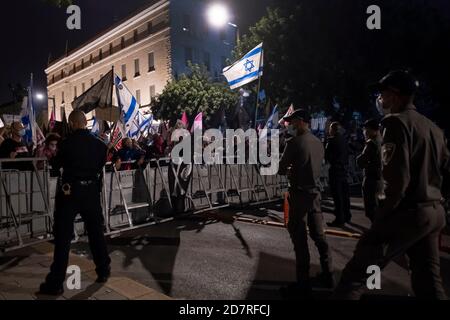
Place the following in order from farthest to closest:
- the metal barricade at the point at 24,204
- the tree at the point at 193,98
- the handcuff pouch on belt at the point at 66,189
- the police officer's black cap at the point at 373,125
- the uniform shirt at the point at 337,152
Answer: the tree at the point at 193,98 → the uniform shirt at the point at 337,152 → the police officer's black cap at the point at 373,125 → the metal barricade at the point at 24,204 → the handcuff pouch on belt at the point at 66,189

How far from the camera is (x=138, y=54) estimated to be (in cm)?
4375

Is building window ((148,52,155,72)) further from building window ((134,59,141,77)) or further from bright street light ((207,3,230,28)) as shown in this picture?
bright street light ((207,3,230,28))

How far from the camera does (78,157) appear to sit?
13.5ft

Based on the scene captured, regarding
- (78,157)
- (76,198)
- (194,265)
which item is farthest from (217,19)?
(76,198)

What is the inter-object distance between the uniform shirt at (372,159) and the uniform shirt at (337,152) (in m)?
1.17

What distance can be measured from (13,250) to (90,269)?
1842 mm

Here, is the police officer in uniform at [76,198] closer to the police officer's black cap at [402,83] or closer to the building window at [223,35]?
the police officer's black cap at [402,83]

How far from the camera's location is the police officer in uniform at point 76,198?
399 centimetres

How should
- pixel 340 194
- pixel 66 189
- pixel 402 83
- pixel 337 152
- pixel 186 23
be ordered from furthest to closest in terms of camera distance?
pixel 186 23
pixel 337 152
pixel 340 194
pixel 66 189
pixel 402 83

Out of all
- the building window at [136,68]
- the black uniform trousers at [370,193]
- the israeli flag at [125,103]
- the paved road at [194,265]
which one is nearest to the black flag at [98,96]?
the israeli flag at [125,103]

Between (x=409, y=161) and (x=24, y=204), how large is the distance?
602cm

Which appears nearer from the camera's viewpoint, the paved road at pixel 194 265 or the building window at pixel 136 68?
the paved road at pixel 194 265

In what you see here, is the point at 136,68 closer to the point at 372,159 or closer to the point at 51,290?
the point at 372,159
